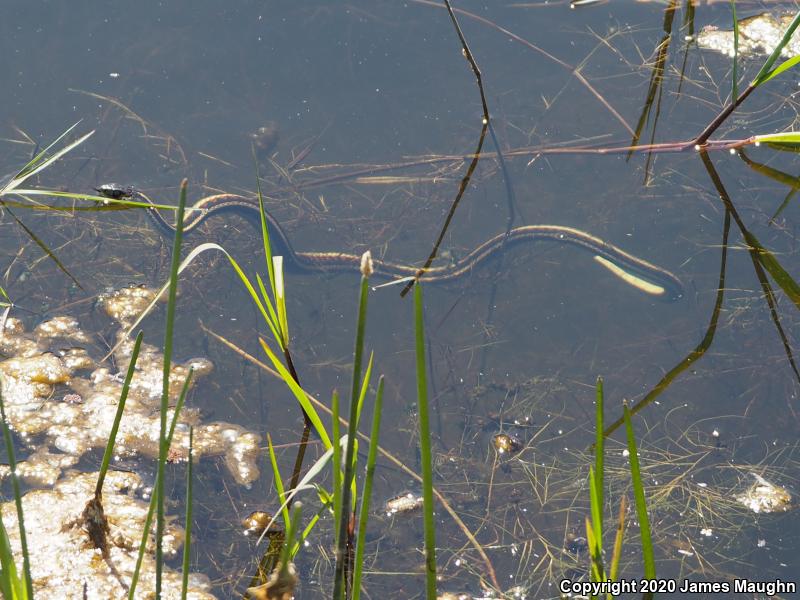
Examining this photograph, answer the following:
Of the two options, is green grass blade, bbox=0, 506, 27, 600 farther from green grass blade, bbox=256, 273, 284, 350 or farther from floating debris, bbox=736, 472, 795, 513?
floating debris, bbox=736, 472, 795, 513

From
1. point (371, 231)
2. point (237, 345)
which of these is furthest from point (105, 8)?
point (237, 345)

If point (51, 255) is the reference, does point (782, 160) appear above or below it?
above

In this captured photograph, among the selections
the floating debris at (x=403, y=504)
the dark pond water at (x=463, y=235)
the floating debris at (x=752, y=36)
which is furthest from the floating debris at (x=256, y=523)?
the floating debris at (x=752, y=36)

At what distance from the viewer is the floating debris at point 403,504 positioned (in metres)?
3.62

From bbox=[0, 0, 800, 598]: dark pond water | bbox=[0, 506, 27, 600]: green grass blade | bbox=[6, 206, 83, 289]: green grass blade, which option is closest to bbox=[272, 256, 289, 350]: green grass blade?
bbox=[0, 0, 800, 598]: dark pond water

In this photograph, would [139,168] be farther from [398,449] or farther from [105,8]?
[398,449]

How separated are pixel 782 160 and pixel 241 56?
399cm

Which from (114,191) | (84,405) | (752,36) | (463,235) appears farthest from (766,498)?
(114,191)

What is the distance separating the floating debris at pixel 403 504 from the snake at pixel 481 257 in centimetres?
142

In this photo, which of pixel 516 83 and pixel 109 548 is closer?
pixel 109 548

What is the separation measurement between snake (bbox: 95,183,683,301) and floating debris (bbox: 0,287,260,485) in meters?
1.05

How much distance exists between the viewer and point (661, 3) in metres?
5.97

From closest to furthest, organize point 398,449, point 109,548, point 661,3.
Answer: point 109,548 < point 398,449 < point 661,3

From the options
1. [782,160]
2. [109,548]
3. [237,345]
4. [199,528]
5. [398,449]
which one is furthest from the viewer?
[782,160]
